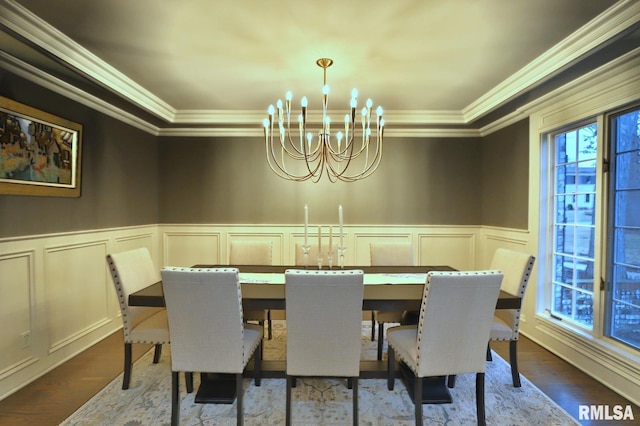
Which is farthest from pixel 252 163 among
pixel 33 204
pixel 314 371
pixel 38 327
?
pixel 314 371

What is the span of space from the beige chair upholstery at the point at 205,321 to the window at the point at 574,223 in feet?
A: 8.94

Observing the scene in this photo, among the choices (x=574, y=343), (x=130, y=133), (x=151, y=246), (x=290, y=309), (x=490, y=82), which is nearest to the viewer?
(x=290, y=309)

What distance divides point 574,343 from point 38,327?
414 centimetres

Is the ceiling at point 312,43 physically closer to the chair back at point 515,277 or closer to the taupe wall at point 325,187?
the taupe wall at point 325,187

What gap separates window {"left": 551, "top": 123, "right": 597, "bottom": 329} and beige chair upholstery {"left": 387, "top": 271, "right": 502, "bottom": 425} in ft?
4.99

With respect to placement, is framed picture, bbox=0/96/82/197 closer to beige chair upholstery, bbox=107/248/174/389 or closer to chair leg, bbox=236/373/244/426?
beige chair upholstery, bbox=107/248/174/389

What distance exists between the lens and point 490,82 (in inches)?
115

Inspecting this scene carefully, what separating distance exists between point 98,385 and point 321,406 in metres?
1.59

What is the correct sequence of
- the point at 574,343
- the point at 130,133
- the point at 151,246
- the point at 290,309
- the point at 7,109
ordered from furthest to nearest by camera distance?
the point at 151,246 < the point at 130,133 < the point at 574,343 < the point at 7,109 < the point at 290,309

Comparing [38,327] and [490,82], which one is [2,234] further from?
[490,82]

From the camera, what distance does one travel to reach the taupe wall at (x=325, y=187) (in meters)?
4.30

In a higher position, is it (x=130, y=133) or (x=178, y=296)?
(x=130, y=133)

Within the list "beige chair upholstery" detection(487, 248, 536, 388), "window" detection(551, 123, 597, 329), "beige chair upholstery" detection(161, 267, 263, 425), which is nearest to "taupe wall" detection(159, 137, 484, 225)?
"window" detection(551, 123, 597, 329)

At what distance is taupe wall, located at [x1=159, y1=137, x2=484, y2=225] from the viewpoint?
14.1 feet
